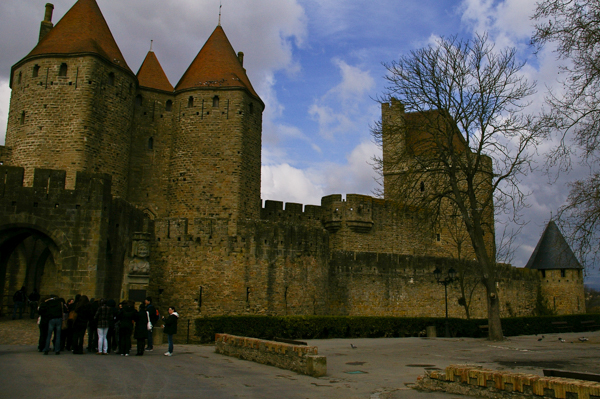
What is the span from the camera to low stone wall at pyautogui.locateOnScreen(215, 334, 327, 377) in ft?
30.6

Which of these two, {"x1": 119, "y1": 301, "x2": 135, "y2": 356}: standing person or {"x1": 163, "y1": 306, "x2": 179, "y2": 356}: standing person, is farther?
{"x1": 163, "y1": 306, "x2": 179, "y2": 356}: standing person

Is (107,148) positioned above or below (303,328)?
above

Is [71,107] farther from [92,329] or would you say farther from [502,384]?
[502,384]

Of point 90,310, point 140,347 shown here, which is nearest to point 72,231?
point 90,310

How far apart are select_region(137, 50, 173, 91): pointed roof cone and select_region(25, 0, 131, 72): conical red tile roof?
2.16 m

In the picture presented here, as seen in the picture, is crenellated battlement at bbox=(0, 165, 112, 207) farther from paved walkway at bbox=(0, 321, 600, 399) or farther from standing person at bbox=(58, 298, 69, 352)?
standing person at bbox=(58, 298, 69, 352)

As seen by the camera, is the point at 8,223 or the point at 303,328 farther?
the point at 303,328

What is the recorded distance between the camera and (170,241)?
61.3 ft

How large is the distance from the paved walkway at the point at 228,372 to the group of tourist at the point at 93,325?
35 centimetres

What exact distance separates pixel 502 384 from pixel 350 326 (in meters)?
11.7

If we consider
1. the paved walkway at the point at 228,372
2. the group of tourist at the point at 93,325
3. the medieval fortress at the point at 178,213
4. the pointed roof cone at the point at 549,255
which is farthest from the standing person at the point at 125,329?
the pointed roof cone at the point at 549,255

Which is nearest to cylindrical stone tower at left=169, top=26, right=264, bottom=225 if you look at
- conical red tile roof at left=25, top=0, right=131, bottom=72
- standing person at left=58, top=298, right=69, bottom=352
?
conical red tile roof at left=25, top=0, right=131, bottom=72

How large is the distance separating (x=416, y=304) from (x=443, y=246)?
9.59 metres

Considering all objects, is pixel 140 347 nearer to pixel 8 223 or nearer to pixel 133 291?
pixel 133 291
